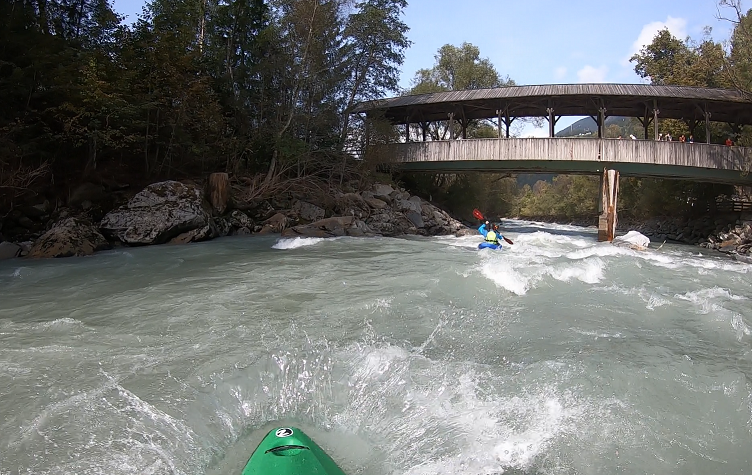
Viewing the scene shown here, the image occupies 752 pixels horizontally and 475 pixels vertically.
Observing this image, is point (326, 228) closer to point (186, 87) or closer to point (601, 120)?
point (186, 87)

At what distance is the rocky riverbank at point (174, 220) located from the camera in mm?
9672

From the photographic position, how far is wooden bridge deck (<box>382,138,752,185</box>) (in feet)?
52.6

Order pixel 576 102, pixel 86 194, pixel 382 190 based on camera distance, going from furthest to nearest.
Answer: pixel 382 190
pixel 576 102
pixel 86 194

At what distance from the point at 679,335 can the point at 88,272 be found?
8337mm

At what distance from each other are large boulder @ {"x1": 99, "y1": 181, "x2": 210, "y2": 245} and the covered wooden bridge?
9.80 meters

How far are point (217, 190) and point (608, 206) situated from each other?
13.6m

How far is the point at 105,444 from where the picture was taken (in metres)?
2.58

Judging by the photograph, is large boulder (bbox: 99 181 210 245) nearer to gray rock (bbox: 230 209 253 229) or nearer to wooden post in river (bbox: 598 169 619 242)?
gray rock (bbox: 230 209 253 229)

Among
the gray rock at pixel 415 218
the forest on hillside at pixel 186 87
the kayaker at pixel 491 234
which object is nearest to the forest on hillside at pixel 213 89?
the forest on hillside at pixel 186 87

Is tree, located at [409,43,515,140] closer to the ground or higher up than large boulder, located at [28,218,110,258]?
higher up

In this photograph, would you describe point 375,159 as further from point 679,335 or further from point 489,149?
point 679,335

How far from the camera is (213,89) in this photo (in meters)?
16.9

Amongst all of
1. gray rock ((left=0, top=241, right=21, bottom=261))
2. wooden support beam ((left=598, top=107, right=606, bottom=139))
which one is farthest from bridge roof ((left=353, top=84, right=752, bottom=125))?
gray rock ((left=0, top=241, right=21, bottom=261))

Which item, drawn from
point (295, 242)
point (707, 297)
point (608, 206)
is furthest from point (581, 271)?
point (608, 206)
